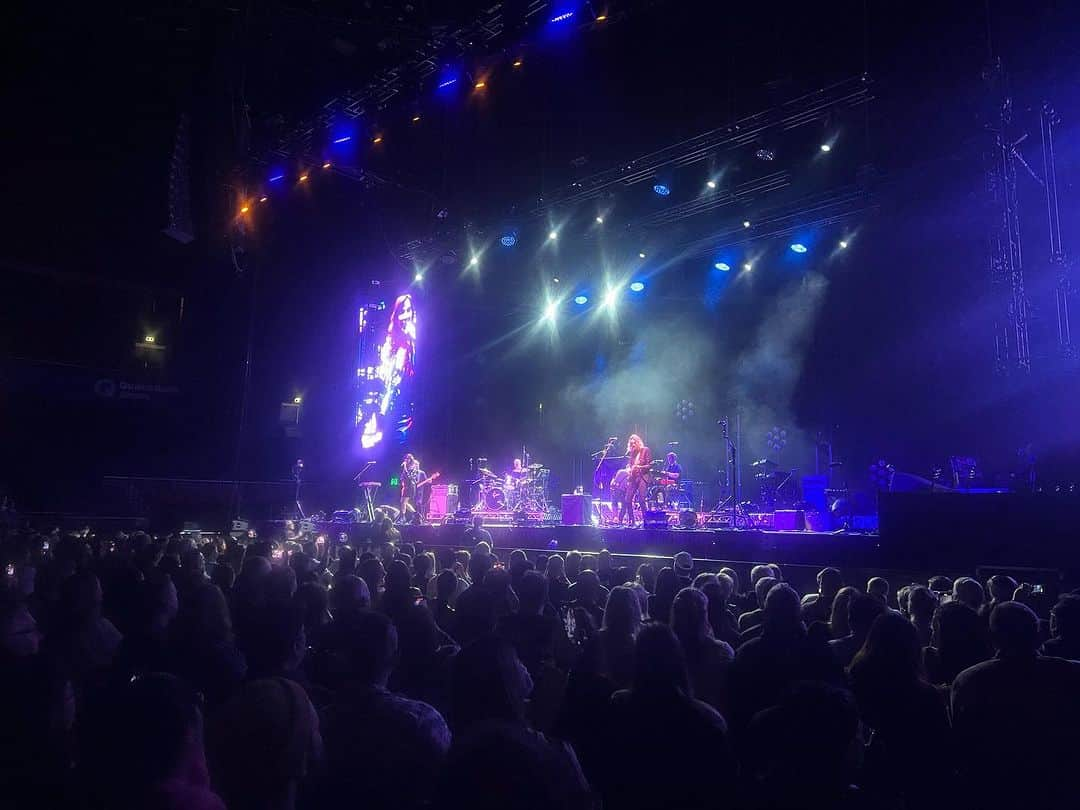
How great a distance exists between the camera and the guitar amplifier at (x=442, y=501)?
20188mm

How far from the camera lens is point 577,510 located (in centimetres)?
1683

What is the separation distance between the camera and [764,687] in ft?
11.3

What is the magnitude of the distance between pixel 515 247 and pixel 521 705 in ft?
59.3

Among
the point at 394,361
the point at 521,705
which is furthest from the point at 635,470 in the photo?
the point at 521,705

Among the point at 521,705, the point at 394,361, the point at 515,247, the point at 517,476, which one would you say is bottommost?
the point at 521,705

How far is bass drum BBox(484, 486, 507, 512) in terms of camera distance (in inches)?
806

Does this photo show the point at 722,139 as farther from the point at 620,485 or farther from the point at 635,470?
the point at 620,485

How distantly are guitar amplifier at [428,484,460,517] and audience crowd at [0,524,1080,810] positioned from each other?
14.9m

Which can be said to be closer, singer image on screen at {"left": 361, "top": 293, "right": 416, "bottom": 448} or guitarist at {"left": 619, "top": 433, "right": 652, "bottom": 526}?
guitarist at {"left": 619, "top": 433, "right": 652, "bottom": 526}

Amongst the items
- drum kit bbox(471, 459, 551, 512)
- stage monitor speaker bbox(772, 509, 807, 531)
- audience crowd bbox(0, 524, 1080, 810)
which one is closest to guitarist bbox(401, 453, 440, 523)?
drum kit bbox(471, 459, 551, 512)

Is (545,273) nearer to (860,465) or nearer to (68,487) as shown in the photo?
(860,465)

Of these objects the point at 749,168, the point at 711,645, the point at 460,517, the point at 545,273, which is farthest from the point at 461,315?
the point at 711,645

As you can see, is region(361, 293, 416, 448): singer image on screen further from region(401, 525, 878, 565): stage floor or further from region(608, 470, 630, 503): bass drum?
region(608, 470, 630, 503): bass drum

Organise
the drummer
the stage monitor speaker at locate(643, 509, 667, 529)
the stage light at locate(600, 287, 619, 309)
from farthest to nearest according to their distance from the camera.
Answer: the stage light at locate(600, 287, 619, 309) → the drummer → the stage monitor speaker at locate(643, 509, 667, 529)
